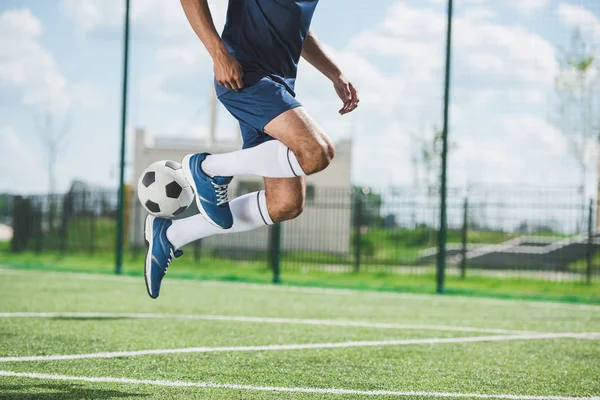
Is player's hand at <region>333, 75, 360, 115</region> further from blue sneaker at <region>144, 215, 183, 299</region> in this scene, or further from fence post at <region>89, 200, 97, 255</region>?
fence post at <region>89, 200, 97, 255</region>

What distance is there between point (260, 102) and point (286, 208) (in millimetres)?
645

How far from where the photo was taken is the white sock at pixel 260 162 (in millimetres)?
3672

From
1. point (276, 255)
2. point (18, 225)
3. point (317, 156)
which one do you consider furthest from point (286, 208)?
point (18, 225)

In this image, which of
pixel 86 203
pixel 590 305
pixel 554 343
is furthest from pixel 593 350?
pixel 86 203

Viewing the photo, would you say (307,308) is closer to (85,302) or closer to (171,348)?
(85,302)

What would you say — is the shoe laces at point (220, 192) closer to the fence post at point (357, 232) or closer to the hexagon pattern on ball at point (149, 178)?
the hexagon pattern on ball at point (149, 178)

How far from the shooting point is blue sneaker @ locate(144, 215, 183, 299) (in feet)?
13.7

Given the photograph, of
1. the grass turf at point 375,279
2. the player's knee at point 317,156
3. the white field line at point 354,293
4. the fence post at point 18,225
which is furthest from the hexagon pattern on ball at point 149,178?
the fence post at point 18,225

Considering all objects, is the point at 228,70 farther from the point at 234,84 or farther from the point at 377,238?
the point at 377,238

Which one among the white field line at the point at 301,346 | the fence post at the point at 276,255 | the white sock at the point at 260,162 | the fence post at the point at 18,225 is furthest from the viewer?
the fence post at the point at 18,225

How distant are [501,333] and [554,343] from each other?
0.56 meters

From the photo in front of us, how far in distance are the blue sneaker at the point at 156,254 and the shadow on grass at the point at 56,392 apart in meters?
1.03

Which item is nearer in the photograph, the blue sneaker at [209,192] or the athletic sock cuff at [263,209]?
the blue sneaker at [209,192]

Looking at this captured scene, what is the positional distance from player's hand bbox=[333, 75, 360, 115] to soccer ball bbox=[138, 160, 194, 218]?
39.1 inches
